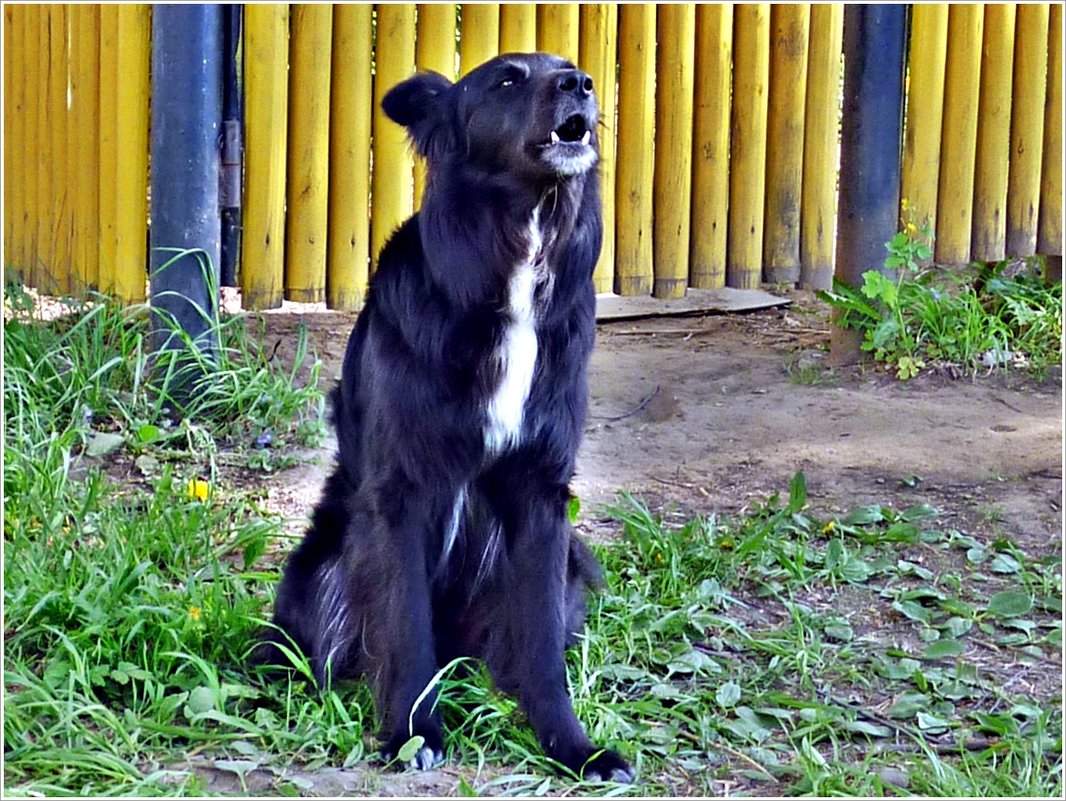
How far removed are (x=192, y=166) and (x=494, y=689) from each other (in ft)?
9.03

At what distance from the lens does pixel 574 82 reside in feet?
11.8

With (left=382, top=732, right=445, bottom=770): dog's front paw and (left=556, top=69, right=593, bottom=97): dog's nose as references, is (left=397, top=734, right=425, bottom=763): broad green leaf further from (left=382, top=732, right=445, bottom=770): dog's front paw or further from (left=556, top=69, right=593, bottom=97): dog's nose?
(left=556, top=69, right=593, bottom=97): dog's nose

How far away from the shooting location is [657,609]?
4.53 meters

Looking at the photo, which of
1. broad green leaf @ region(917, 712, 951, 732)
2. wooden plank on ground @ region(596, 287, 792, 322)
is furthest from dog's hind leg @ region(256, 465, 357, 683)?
wooden plank on ground @ region(596, 287, 792, 322)

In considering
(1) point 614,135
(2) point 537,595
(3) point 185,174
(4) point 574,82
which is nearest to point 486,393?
(2) point 537,595

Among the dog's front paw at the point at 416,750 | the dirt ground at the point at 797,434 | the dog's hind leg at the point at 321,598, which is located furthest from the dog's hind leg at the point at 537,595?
the dirt ground at the point at 797,434

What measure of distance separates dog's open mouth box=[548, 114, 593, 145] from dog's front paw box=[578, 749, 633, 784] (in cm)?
155

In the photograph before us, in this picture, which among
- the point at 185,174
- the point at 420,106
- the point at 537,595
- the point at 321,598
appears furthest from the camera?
the point at 185,174

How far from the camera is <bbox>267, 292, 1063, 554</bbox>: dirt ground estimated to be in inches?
214

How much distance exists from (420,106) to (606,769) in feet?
5.98

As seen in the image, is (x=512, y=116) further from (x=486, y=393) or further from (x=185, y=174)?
(x=185, y=174)

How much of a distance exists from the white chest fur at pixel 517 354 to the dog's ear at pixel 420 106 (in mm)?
409

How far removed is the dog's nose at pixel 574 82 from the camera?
3605 mm

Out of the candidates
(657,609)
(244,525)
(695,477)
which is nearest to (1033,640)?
(657,609)
